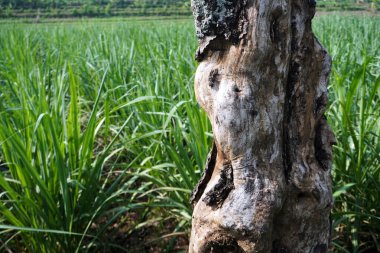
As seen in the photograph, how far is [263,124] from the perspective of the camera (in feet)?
2.60

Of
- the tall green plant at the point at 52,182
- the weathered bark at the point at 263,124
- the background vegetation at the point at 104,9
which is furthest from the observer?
the background vegetation at the point at 104,9

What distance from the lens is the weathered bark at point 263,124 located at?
2.55ft

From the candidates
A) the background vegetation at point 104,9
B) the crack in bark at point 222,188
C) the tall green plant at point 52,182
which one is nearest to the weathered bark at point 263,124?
the crack in bark at point 222,188

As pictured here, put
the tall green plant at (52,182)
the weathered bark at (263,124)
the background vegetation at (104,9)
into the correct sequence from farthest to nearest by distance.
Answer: the background vegetation at (104,9)
the tall green plant at (52,182)
the weathered bark at (263,124)

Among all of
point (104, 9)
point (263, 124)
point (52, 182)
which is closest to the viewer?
point (263, 124)

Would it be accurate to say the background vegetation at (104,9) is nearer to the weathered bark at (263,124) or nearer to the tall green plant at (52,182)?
the tall green plant at (52,182)

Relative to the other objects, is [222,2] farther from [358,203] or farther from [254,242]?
[358,203]

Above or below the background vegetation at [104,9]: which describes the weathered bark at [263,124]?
above

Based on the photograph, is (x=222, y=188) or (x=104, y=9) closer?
(x=222, y=188)

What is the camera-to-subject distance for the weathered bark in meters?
0.78

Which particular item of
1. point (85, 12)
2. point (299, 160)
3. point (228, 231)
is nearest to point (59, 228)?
point (228, 231)

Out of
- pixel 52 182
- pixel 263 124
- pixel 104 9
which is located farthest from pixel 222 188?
pixel 104 9

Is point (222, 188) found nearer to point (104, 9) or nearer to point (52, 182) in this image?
point (52, 182)

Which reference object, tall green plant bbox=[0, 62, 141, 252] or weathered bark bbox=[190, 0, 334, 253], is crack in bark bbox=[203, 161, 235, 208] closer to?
weathered bark bbox=[190, 0, 334, 253]
